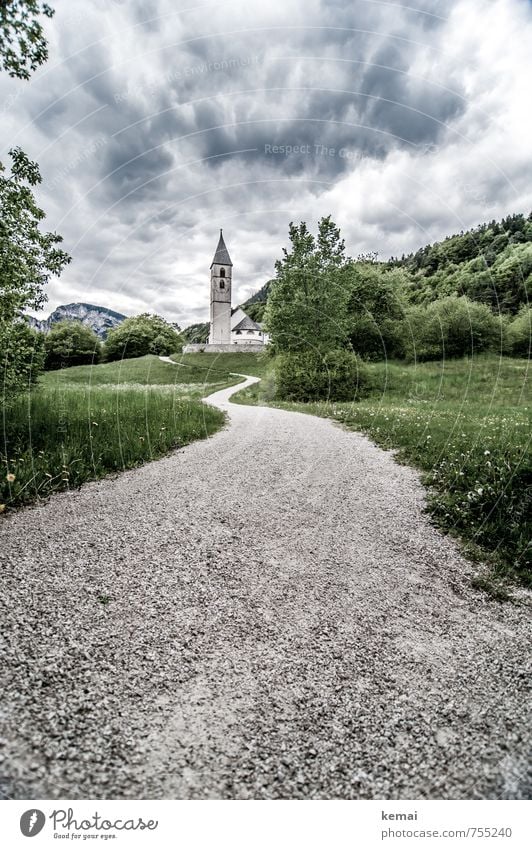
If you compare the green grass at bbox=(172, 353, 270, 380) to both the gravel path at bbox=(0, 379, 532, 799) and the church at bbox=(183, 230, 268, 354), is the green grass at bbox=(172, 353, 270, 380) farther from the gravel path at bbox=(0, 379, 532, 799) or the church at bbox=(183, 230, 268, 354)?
the gravel path at bbox=(0, 379, 532, 799)

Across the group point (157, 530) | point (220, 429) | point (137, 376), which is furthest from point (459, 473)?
point (137, 376)

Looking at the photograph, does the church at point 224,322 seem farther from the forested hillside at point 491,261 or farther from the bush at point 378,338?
the bush at point 378,338

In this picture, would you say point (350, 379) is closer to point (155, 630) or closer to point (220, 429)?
point (220, 429)

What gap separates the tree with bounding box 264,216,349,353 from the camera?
953 inches

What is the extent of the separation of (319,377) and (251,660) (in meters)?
20.4

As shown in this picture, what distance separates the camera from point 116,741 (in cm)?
208

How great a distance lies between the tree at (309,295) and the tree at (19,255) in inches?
743

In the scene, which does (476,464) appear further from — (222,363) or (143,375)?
(222,363)

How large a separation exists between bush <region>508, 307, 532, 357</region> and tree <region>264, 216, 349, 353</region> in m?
10.0

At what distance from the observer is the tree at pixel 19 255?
5613 millimetres

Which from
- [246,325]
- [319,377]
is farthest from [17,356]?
[246,325]

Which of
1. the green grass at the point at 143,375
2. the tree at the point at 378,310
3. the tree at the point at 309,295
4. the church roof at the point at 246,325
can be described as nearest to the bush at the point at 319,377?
the tree at the point at 309,295
